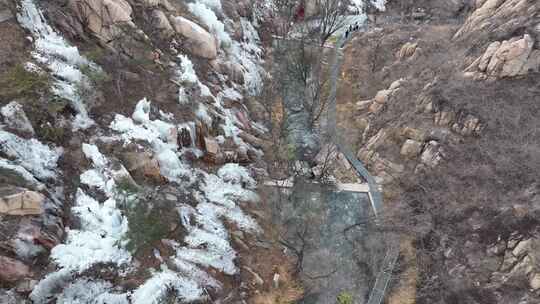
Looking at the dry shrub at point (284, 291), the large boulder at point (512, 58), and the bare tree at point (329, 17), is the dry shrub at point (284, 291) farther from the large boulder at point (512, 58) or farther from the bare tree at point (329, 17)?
the bare tree at point (329, 17)

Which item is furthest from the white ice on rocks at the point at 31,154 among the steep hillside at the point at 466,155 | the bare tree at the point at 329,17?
the bare tree at the point at 329,17

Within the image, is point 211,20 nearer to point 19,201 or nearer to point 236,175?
point 236,175

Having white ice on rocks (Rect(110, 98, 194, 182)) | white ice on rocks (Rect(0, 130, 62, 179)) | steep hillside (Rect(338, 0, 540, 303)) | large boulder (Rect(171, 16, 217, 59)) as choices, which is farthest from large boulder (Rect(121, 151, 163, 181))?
steep hillside (Rect(338, 0, 540, 303))

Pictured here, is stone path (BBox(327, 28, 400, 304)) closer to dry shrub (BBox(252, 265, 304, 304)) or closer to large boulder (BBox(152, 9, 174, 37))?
dry shrub (BBox(252, 265, 304, 304))

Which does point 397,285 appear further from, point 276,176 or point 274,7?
point 274,7

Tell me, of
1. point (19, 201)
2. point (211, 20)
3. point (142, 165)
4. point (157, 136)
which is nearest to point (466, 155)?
point (157, 136)

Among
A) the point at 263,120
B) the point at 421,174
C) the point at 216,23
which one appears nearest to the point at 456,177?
the point at 421,174

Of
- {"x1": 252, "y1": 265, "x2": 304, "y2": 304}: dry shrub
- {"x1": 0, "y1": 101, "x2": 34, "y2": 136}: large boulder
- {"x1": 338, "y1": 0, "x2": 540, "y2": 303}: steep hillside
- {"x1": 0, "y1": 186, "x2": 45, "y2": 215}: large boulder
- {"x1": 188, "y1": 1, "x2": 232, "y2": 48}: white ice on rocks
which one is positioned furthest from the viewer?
{"x1": 188, "y1": 1, "x2": 232, "y2": 48}: white ice on rocks
